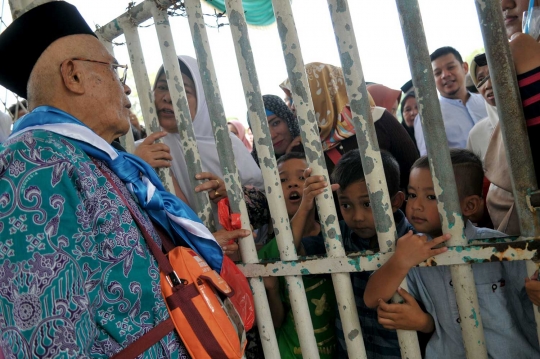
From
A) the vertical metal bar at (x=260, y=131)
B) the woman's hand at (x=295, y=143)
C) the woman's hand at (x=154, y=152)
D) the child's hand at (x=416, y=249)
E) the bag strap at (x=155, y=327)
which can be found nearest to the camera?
the bag strap at (x=155, y=327)

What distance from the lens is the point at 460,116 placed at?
12.3ft

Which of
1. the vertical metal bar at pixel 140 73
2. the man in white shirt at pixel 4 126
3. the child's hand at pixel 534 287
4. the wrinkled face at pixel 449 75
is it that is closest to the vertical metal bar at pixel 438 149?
the child's hand at pixel 534 287

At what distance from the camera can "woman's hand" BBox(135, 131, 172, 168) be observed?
1.89 metres

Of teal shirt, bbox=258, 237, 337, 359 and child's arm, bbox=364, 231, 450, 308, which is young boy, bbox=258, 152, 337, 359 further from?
child's arm, bbox=364, 231, 450, 308

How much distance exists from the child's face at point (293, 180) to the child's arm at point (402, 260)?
33.8 inches

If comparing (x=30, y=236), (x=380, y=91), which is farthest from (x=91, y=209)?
(x=380, y=91)

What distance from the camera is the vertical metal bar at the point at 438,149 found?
1336mm

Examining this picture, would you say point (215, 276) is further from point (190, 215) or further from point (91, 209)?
point (91, 209)

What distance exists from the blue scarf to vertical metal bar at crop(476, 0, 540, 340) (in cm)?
89

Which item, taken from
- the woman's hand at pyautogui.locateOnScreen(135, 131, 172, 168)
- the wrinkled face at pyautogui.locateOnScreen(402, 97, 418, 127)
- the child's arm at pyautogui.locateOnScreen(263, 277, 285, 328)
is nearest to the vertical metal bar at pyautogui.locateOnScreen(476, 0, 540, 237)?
the child's arm at pyautogui.locateOnScreen(263, 277, 285, 328)

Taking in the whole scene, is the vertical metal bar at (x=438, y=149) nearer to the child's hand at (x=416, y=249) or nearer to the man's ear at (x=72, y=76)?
the child's hand at (x=416, y=249)

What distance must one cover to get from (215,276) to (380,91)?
284 centimetres

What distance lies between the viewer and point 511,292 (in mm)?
1460

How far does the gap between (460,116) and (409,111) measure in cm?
85
